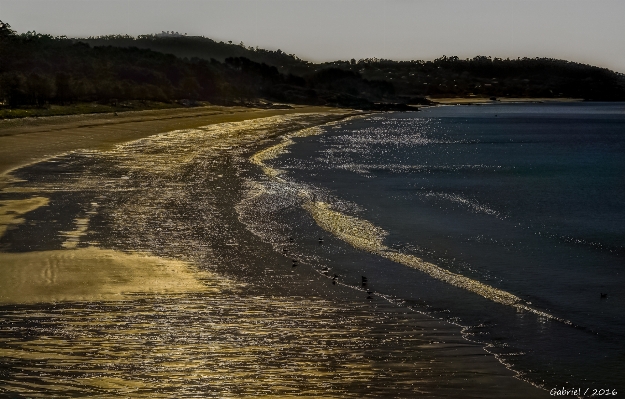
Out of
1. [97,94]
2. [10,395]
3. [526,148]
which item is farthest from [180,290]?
[97,94]

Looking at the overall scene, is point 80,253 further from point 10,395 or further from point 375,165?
point 375,165

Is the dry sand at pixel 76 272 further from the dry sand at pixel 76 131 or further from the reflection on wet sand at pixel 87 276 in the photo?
the dry sand at pixel 76 131

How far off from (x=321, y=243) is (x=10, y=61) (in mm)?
65382

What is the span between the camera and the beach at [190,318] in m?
7.33

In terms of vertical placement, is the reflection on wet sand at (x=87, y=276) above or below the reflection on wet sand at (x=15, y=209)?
below

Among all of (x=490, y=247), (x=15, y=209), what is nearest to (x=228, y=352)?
(x=490, y=247)

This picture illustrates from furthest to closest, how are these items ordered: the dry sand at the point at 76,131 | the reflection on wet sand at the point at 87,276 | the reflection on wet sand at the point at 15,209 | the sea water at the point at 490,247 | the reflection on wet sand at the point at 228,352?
the dry sand at the point at 76,131
the reflection on wet sand at the point at 15,209
the reflection on wet sand at the point at 87,276
the sea water at the point at 490,247
the reflection on wet sand at the point at 228,352

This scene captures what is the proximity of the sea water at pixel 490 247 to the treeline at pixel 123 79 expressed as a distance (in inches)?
1171

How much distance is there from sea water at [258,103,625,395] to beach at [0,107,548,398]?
1.68 feet

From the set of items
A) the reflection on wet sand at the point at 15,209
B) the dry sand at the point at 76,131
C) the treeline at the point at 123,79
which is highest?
the treeline at the point at 123,79

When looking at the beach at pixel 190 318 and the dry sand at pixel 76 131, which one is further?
the dry sand at pixel 76 131

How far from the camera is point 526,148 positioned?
53.9 m

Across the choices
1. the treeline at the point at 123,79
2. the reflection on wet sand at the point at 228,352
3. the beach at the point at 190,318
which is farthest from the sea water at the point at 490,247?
the treeline at the point at 123,79

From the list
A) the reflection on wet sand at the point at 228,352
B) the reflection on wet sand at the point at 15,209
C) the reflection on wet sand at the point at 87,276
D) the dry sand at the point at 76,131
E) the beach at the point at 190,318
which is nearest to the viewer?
the reflection on wet sand at the point at 228,352
